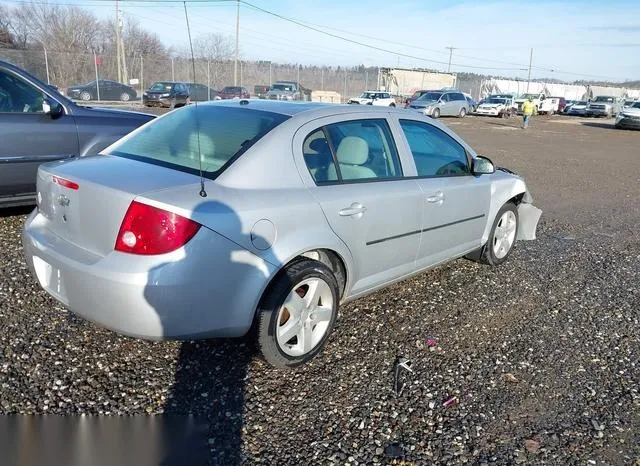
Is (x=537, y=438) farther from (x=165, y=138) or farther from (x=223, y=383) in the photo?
(x=165, y=138)

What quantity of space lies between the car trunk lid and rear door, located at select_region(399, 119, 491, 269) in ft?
6.15

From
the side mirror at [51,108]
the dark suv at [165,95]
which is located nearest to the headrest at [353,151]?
the side mirror at [51,108]

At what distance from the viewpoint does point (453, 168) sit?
445 centimetres

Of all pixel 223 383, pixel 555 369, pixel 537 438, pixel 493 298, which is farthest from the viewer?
pixel 493 298

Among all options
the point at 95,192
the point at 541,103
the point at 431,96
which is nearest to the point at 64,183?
the point at 95,192

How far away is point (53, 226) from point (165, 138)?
882mm

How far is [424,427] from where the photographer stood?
275 cm

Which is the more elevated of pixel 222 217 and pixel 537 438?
pixel 222 217

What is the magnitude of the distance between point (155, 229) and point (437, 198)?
87.7 inches

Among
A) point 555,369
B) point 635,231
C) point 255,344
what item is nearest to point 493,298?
point 555,369

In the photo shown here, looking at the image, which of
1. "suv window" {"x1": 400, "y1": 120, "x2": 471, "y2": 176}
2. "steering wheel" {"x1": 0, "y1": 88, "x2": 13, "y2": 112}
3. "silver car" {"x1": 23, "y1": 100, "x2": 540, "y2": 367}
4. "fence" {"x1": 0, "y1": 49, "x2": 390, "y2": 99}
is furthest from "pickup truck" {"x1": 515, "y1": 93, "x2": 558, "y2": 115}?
"silver car" {"x1": 23, "y1": 100, "x2": 540, "y2": 367}

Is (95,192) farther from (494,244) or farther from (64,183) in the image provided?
(494,244)

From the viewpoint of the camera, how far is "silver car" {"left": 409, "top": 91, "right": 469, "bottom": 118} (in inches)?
1294

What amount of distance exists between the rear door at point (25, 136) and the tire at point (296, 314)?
143 inches
